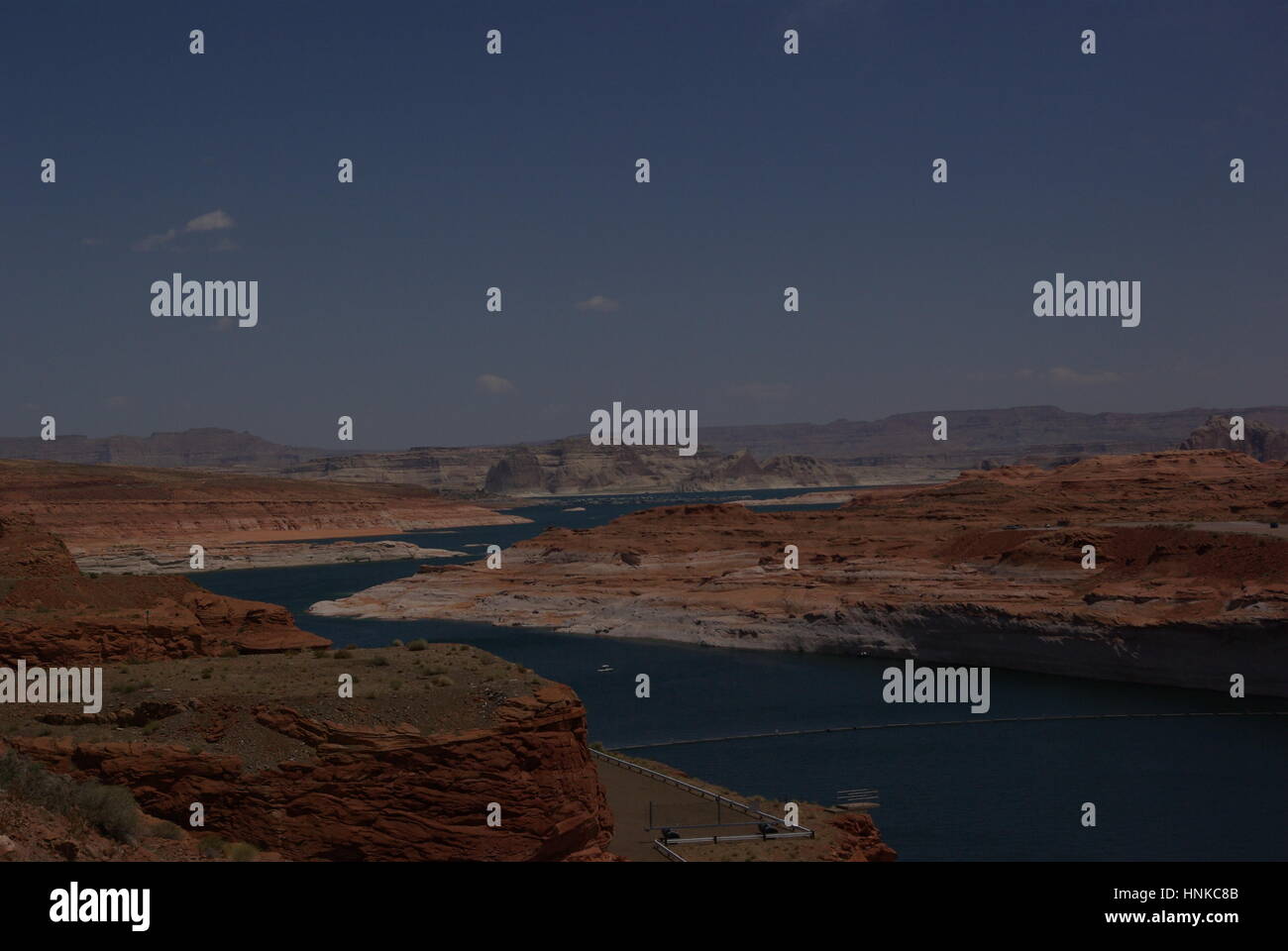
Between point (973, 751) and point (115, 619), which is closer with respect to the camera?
point (115, 619)

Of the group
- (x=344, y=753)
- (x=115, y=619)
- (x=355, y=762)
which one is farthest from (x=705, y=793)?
(x=115, y=619)

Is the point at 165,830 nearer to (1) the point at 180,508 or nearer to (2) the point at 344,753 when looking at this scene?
(2) the point at 344,753

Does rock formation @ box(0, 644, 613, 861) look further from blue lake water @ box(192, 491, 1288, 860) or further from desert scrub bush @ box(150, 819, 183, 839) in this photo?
blue lake water @ box(192, 491, 1288, 860)

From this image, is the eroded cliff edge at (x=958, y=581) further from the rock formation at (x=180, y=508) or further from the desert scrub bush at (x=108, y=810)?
the desert scrub bush at (x=108, y=810)

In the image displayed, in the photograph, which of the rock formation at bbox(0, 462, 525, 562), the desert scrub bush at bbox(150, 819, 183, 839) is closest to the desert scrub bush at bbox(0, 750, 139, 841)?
the desert scrub bush at bbox(150, 819, 183, 839)

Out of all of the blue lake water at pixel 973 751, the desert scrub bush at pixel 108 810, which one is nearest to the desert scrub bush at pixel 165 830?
the desert scrub bush at pixel 108 810
